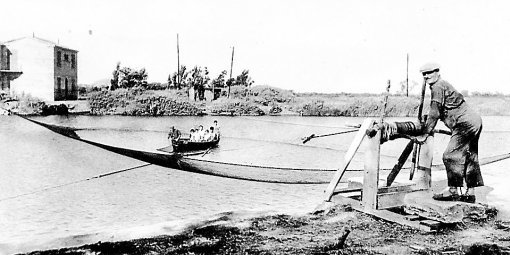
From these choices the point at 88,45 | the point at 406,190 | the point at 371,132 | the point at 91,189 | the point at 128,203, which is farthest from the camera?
the point at 91,189

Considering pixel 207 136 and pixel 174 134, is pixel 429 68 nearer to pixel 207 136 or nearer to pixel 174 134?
pixel 174 134

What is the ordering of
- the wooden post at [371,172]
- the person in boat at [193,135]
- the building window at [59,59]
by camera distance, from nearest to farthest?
1. the wooden post at [371,172]
2. the building window at [59,59]
3. the person in boat at [193,135]

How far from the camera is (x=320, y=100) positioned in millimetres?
9867

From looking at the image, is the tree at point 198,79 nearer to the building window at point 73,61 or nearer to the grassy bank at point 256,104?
the grassy bank at point 256,104

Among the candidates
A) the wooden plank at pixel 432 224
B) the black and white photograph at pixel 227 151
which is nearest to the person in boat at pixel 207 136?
the black and white photograph at pixel 227 151

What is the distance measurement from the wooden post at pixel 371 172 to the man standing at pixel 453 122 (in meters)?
0.48

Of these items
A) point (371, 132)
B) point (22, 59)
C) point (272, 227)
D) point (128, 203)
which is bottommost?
point (128, 203)

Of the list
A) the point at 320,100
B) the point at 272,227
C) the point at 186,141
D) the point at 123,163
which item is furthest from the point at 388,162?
the point at 272,227

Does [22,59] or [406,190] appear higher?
[22,59]

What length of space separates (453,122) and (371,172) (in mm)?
810

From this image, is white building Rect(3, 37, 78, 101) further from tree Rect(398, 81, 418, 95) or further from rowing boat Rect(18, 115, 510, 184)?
tree Rect(398, 81, 418, 95)

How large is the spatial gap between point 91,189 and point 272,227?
5151mm

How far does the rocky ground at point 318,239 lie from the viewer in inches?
119

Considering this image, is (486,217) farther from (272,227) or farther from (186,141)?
(186,141)
